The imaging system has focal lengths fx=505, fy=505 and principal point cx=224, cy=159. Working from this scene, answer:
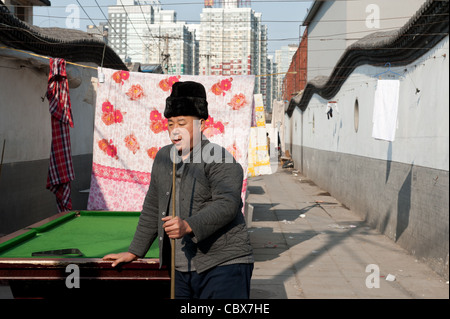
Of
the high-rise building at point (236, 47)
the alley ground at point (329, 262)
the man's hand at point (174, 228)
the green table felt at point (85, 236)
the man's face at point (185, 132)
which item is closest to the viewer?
the man's hand at point (174, 228)

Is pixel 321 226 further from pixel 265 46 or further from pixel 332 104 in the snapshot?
pixel 265 46

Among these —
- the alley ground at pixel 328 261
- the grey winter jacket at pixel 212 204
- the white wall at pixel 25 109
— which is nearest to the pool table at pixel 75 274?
the grey winter jacket at pixel 212 204

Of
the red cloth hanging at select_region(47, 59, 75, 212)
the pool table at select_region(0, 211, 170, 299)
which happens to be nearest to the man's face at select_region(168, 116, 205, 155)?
the pool table at select_region(0, 211, 170, 299)

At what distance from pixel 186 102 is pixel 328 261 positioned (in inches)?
199

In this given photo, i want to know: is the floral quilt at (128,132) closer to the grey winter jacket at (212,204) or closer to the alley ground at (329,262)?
the alley ground at (329,262)

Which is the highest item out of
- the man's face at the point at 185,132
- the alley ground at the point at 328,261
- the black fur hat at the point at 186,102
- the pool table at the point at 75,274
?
the black fur hat at the point at 186,102

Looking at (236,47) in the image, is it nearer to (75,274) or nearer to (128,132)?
(128,132)

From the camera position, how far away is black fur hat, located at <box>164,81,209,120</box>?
2.71 m

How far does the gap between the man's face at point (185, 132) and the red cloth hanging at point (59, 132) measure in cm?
479

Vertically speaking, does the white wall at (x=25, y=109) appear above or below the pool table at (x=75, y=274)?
above

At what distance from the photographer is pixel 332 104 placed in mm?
14547

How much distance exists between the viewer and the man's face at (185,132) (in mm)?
2699

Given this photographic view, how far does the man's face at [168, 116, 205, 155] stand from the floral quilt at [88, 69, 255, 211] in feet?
14.0

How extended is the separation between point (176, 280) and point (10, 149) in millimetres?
5739
